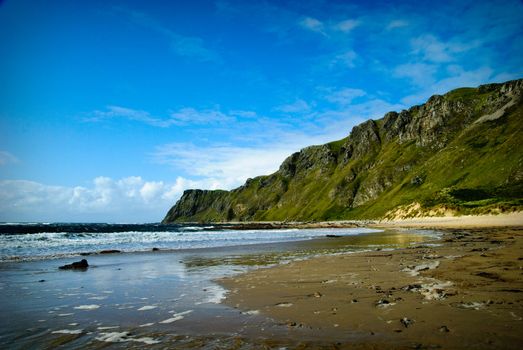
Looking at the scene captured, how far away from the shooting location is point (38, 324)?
9.47 m

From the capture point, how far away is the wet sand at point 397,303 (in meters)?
7.01

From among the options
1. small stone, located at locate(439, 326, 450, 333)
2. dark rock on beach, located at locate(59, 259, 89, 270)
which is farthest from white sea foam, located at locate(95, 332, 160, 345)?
dark rock on beach, located at locate(59, 259, 89, 270)

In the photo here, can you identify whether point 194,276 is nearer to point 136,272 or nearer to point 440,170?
point 136,272

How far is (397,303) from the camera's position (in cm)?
980

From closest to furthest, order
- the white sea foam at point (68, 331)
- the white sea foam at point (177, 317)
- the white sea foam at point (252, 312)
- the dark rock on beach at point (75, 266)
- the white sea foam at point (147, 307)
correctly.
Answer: the white sea foam at point (68, 331), the white sea foam at point (177, 317), the white sea foam at point (252, 312), the white sea foam at point (147, 307), the dark rock on beach at point (75, 266)

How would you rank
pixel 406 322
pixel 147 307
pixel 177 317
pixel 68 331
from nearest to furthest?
pixel 406 322 < pixel 68 331 < pixel 177 317 < pixel 147 307

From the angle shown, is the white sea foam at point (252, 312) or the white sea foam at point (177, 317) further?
the white sea foam at point (252, 312)

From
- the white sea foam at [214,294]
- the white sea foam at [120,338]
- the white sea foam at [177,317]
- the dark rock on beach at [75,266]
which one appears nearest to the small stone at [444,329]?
the white sea foam at [120,338]

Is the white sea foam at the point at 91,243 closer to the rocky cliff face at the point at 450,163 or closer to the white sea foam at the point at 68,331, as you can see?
the white sea foam at the point at 68,331

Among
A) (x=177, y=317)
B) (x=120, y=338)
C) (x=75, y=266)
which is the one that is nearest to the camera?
(x=120, y=338)

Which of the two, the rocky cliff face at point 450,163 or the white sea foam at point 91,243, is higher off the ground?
the rocky cliff face at point 450,163

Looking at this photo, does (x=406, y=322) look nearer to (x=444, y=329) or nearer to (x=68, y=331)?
(x=444, y=329)

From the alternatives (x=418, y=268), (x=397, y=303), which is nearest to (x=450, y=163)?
(x=418, y=268)

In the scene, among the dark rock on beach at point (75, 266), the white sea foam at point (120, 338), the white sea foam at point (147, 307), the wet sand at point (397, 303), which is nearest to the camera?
the wet sand at point (397, 303)
